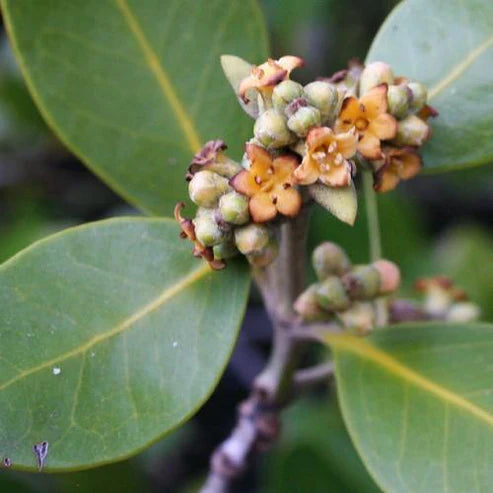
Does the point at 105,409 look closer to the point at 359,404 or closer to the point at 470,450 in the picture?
the point at 359,404

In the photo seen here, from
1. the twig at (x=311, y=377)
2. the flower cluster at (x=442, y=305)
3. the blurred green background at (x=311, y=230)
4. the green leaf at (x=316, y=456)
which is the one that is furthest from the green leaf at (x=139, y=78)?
the blurred green background at (x=311, y=230)

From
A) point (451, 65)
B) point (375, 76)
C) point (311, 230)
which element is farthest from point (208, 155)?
point (311, 230)

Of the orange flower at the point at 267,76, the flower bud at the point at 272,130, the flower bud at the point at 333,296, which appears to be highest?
the orange flower at the point at 267,76

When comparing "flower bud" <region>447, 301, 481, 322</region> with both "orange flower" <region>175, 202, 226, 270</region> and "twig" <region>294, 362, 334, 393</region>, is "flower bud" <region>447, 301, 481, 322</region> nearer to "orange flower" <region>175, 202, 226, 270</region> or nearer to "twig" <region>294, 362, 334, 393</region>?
"twig" <region>294, 362, 334, 393</region>

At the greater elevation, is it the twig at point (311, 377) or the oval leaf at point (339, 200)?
the oval leaf at point (339, 200)

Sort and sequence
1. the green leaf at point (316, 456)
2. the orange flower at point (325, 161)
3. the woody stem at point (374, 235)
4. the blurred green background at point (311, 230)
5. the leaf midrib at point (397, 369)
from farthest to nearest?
1. the blurred green background at point (311, 230)
2. the green leaf at point (316, 456)
3. the woody stem at point (374, 235)
4. the leaf midrib at point (397, 369)
5. the orange flower at point (325, 161)

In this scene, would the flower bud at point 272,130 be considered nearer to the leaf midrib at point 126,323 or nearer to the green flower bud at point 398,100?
the green flower bud at point 398,100

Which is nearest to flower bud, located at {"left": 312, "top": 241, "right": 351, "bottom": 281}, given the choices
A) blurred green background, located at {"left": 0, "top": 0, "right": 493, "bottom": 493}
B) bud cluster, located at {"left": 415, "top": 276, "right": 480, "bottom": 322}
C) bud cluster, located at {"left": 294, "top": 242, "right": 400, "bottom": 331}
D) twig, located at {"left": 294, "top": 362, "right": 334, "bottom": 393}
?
bud cluster, located at {"left": 294, "top": 242, "right": 400, "bottom": 331}

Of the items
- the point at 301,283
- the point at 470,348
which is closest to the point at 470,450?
the point at 470,348
